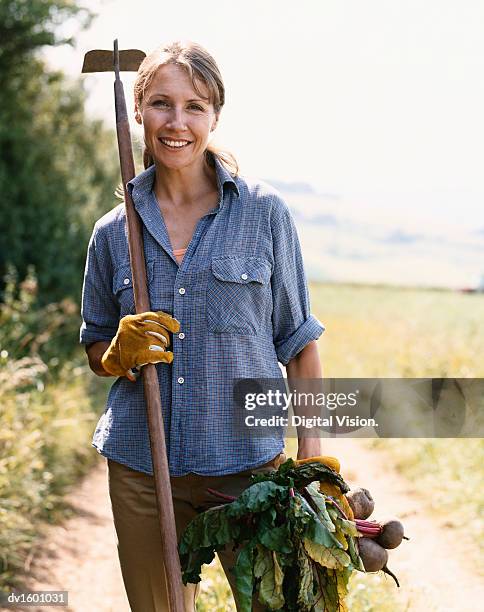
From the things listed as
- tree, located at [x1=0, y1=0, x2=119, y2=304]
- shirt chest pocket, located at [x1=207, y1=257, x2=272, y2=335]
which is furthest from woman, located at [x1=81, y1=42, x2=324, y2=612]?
tree, located at [x1=0, y1=0, x2=119, y2=304]

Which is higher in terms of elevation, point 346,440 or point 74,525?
point 74,525

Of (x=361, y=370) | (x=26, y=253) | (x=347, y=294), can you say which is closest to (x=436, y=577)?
(x=361, y=370)

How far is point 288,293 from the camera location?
2422 millimetres

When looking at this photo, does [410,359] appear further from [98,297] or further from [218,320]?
[218,320]

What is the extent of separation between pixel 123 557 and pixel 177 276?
81 centimetres

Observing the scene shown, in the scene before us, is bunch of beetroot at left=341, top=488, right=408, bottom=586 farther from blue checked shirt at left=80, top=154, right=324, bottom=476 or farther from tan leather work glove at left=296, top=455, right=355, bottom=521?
blue checked shirt at left=80, top=154, right=324, bottom=476

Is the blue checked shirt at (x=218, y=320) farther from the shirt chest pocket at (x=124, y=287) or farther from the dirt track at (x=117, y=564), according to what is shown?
the dirt track at (x=117, y=564)

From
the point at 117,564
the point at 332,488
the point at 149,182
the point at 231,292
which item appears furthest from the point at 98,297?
the point at 117,564

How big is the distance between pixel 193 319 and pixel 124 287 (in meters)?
0.25

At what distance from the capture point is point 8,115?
25.4 feet

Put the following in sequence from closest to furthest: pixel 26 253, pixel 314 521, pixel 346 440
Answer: pixel 314 521 → pixel 346 440 → pixel 26 253

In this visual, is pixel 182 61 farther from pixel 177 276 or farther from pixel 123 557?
pixel 123 557

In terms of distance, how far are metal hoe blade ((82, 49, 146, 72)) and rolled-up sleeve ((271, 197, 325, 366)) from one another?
0.70m

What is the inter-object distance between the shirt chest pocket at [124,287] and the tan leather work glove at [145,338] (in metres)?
0.12
